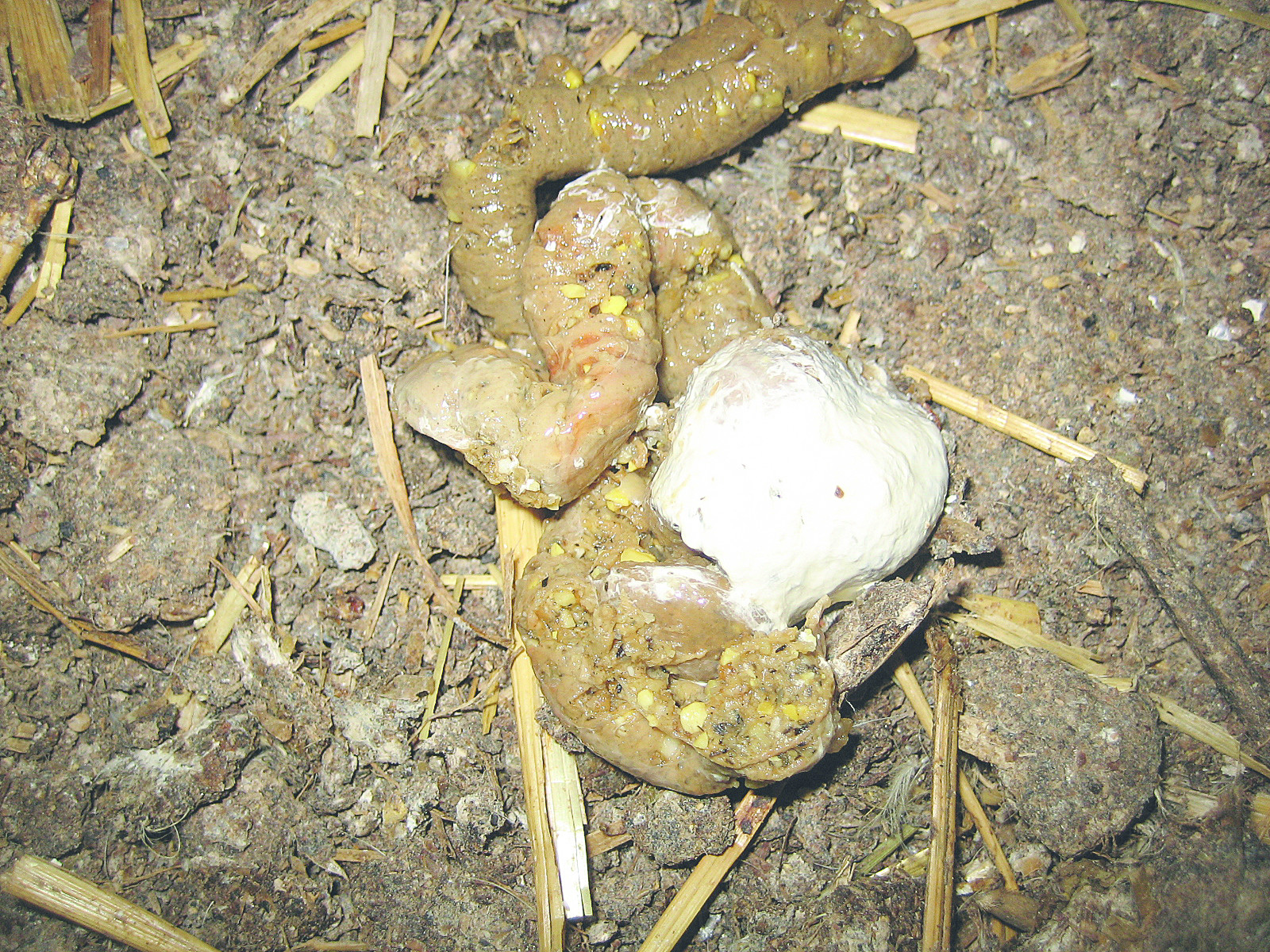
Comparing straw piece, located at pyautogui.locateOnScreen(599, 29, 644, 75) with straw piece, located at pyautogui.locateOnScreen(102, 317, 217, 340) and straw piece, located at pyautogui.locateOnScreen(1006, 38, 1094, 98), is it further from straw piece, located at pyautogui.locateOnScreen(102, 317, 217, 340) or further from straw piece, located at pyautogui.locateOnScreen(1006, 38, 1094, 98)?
straw piece, located at pyautogui.locateOnScreen(102, 317, 217, 340)

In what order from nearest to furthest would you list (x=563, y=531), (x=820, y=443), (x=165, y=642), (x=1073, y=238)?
(x=820, y=443) → (x=563, y=531) → (x=165, y=642) → (x=1073, y=238)

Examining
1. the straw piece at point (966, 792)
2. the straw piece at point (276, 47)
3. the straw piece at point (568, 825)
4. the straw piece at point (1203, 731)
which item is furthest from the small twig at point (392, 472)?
the straw piece at point (1203, 731)

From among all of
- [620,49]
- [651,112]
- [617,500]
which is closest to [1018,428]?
[617,500]

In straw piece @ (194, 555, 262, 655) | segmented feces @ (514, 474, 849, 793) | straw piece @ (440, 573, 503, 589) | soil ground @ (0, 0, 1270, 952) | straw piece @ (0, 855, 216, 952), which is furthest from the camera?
→ straw piece @ (440, 573, 503, 589)

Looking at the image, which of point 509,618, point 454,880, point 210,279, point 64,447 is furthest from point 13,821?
point 210,279

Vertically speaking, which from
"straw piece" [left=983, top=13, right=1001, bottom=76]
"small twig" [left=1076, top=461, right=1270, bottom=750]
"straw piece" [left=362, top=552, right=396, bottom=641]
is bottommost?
"small twig" [left=1076, top=461, right=1270, bottom=750]

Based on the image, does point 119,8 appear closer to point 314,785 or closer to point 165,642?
point 165,642

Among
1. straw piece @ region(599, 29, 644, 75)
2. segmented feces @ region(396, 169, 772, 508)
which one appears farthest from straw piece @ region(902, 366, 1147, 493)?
straw piece @ region(599, 29, 644, 75)
